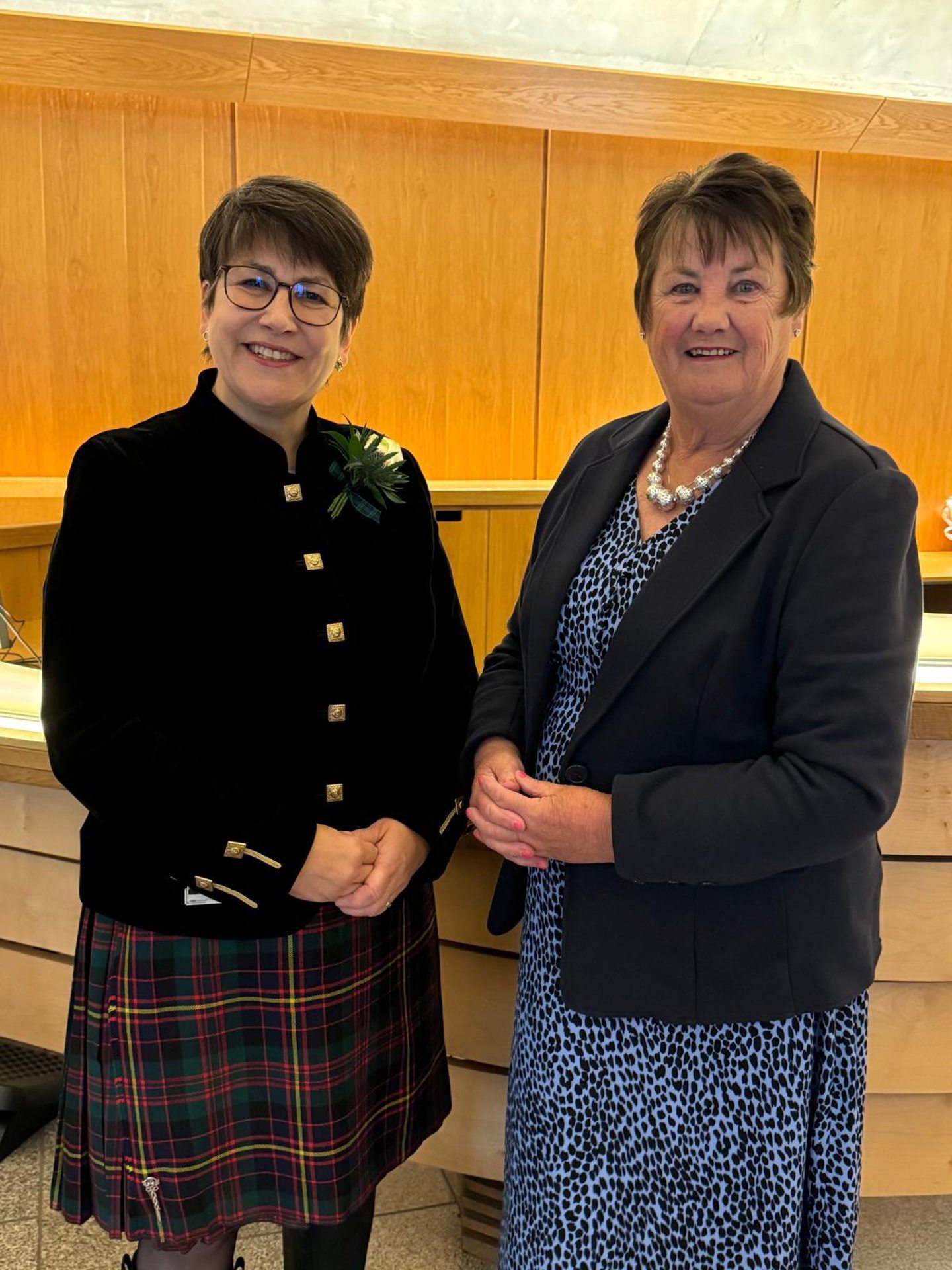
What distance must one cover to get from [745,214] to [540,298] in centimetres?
460

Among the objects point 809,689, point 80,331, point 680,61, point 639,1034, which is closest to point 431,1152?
point 639,1034

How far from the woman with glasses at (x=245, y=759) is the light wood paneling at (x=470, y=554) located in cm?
342

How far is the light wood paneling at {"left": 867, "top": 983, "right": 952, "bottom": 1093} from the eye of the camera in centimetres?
183

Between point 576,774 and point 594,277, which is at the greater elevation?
point 594,277

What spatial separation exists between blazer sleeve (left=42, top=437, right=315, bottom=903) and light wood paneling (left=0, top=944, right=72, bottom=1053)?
0.96 m

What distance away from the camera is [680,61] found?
493cm

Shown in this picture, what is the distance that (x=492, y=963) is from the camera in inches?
74.4

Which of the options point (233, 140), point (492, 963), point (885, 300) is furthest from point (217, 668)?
point (885, 300)

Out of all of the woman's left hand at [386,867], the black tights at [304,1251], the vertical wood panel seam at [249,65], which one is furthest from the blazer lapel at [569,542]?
the vertical wood panel seam at [249,65]

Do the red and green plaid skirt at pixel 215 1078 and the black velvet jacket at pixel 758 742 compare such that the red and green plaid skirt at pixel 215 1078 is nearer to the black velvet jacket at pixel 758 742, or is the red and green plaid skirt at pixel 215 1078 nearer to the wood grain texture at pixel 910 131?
the black velvet jacket at pixel 758 742

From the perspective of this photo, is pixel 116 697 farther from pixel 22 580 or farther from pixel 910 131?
pixel 910 131

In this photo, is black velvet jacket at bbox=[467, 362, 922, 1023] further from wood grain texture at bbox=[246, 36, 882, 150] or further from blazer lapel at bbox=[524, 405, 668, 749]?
wood grain texture at bbox=[246, 36, 882, 150]

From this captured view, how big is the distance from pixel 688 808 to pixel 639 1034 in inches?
13.5

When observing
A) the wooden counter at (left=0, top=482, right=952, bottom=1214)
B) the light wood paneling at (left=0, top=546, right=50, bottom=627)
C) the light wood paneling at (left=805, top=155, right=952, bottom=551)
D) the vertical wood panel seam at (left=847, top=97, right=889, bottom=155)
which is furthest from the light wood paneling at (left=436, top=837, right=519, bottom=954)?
the vertical wood panel seam at (left=847, top=97, right=889, bottom=155)
